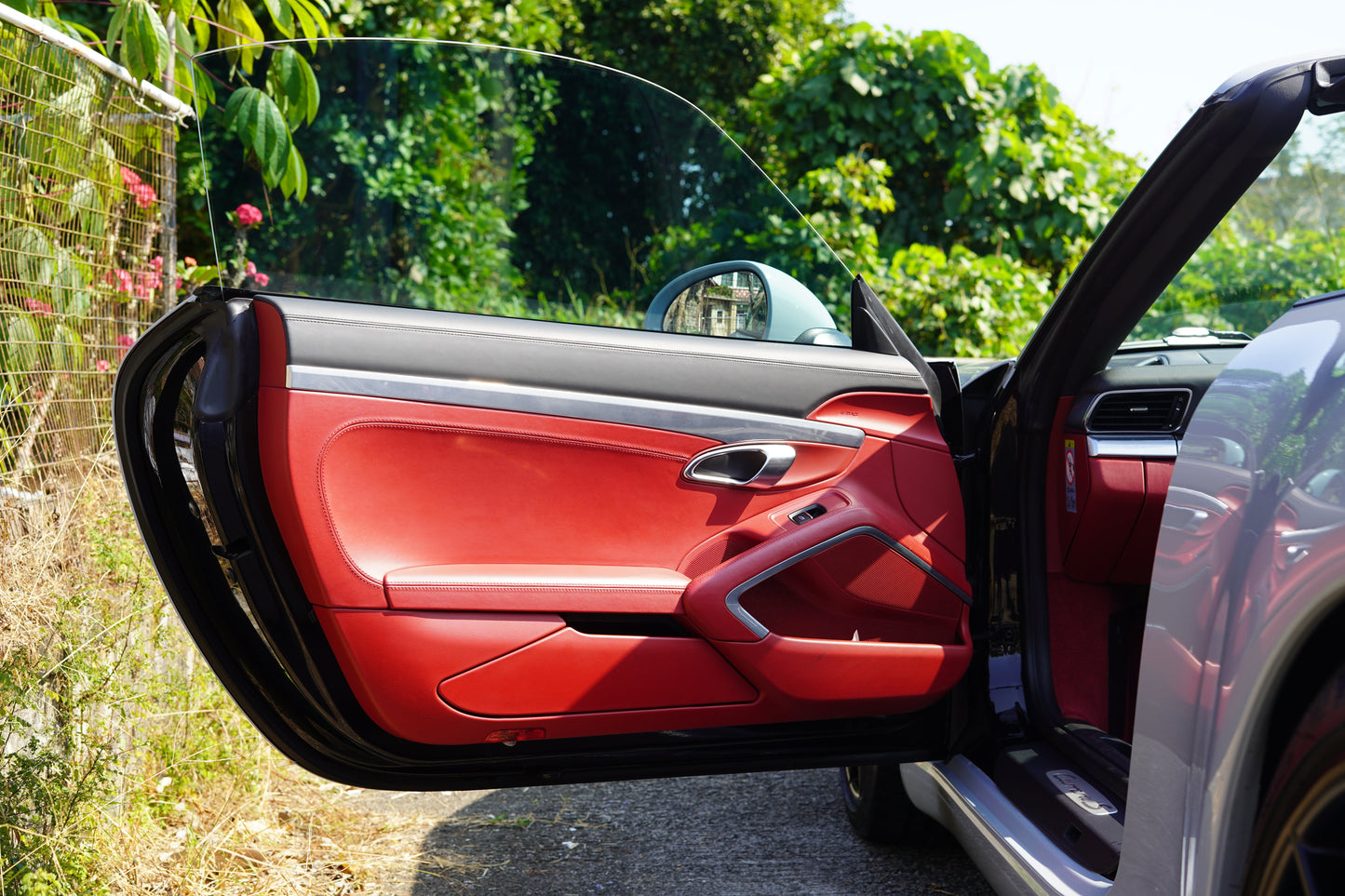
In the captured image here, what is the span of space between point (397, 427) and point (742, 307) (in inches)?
27.6

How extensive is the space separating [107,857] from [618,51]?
11247 millimetres

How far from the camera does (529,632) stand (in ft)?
5.61

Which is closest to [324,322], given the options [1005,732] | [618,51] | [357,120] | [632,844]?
[357,120]

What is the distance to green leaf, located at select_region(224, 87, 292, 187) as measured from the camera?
1849mm

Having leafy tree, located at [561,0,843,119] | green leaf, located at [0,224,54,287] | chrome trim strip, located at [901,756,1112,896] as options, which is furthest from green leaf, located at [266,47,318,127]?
leafy tree, located at [561,0,843,119]

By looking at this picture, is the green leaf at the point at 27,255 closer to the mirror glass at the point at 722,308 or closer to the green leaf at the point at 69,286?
the green leaf at the point at 69,286

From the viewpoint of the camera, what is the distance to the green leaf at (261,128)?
6.07ft

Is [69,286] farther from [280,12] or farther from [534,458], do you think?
[534,458]

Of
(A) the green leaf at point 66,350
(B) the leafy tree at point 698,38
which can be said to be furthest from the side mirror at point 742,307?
(B) the leafy tree at point 698,38

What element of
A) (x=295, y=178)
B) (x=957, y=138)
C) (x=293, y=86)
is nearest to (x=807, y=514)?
(x=295, y=178)

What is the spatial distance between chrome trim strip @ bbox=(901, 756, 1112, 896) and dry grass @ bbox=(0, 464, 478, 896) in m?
1.31

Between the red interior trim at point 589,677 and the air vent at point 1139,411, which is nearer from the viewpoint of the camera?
the red interior trim at point 589,677

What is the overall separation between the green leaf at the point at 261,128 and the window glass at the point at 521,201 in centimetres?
1

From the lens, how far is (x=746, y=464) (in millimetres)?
1850
